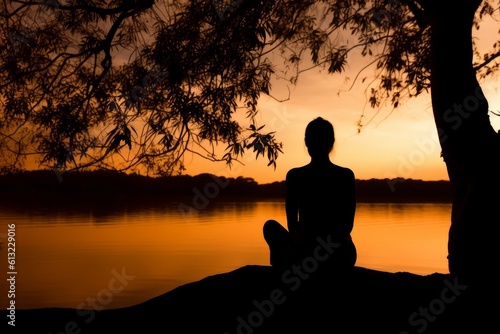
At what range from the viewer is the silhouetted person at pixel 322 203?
4496 mm

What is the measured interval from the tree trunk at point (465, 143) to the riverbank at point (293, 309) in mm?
402

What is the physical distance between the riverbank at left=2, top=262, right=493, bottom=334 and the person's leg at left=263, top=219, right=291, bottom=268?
124 mm

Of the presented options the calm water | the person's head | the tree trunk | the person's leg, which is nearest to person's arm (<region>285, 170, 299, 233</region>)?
the person's leg

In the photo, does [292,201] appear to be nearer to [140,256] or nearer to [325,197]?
[325,197]

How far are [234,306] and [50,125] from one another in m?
4.13

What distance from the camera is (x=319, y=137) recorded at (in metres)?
4.52

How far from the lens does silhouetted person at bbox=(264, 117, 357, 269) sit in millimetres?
4496

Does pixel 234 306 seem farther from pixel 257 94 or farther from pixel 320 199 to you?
pixel 257 94

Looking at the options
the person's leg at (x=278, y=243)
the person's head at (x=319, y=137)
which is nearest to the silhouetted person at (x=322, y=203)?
the person's head at (x=319, y=137)

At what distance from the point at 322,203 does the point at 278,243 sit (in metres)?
0.57

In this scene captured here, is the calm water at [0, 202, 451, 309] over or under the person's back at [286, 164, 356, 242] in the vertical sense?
under

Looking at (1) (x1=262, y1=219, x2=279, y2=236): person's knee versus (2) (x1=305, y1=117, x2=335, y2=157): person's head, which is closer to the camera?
(2) (x1=305, y1=117, x2=335, y2=157): person's head

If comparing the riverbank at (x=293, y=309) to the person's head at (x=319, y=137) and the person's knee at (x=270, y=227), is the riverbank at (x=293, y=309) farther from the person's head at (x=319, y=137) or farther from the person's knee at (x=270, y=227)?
the person's head at (x=319, y=137)

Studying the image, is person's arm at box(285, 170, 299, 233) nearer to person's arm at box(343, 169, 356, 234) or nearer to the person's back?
the person's back
